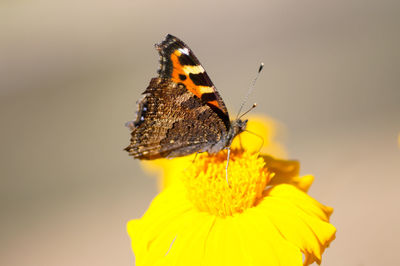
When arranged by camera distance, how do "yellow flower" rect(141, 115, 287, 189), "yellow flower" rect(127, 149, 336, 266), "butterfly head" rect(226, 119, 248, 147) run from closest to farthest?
"yellow flower" rect(127, 149, 336, 266), "butterfly head" rect(226, 119, 248, 147), "yellow flower" rect(141, 115, 287, 189)

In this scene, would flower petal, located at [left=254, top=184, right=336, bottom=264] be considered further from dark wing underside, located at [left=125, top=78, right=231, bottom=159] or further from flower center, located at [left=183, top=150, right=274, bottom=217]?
dark wing underside, located at [left=125, top=78, right=231, bottom=159]

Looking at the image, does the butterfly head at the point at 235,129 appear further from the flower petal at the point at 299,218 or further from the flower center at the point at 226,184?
the flower petal at the point at 299,218

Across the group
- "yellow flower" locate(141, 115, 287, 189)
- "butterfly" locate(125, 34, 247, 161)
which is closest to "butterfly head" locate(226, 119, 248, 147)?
"butterfly" locate(125, 34, 247, 161)

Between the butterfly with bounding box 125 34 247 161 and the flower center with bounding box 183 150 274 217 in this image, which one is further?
the butterfly with bounding box 125 34 247 161

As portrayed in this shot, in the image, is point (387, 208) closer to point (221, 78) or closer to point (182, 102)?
point (182, 102)

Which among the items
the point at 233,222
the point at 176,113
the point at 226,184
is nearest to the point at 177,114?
the point at 176,113

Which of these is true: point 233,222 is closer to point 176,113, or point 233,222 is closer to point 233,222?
point 233,222
